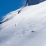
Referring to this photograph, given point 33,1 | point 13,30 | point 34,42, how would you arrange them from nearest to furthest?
1. point 34,42
2. point 13,30
3. point 33,1

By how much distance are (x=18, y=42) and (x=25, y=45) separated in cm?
73

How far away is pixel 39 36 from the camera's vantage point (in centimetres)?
651

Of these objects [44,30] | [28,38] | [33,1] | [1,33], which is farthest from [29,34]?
[33,1]

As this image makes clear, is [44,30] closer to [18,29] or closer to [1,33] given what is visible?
[18,29]

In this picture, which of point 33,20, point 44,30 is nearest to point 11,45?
point 44,30

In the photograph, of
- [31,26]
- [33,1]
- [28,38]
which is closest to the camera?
[28,38]

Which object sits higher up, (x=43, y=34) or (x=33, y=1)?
(x=33, y=1)

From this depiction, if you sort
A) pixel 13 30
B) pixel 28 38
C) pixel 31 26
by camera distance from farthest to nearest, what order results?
pixel 13 30 → pixel 31 26 → pixel 28 38

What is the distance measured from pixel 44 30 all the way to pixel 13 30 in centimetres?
268

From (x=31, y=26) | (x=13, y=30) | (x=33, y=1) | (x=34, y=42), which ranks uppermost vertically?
(x=33, y=1)

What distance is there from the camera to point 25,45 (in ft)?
20.7

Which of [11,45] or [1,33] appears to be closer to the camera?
[11,45]

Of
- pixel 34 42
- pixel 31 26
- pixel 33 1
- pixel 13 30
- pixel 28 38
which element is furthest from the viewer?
pixel 33 1

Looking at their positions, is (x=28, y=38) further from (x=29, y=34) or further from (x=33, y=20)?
(x=33, y=20)
